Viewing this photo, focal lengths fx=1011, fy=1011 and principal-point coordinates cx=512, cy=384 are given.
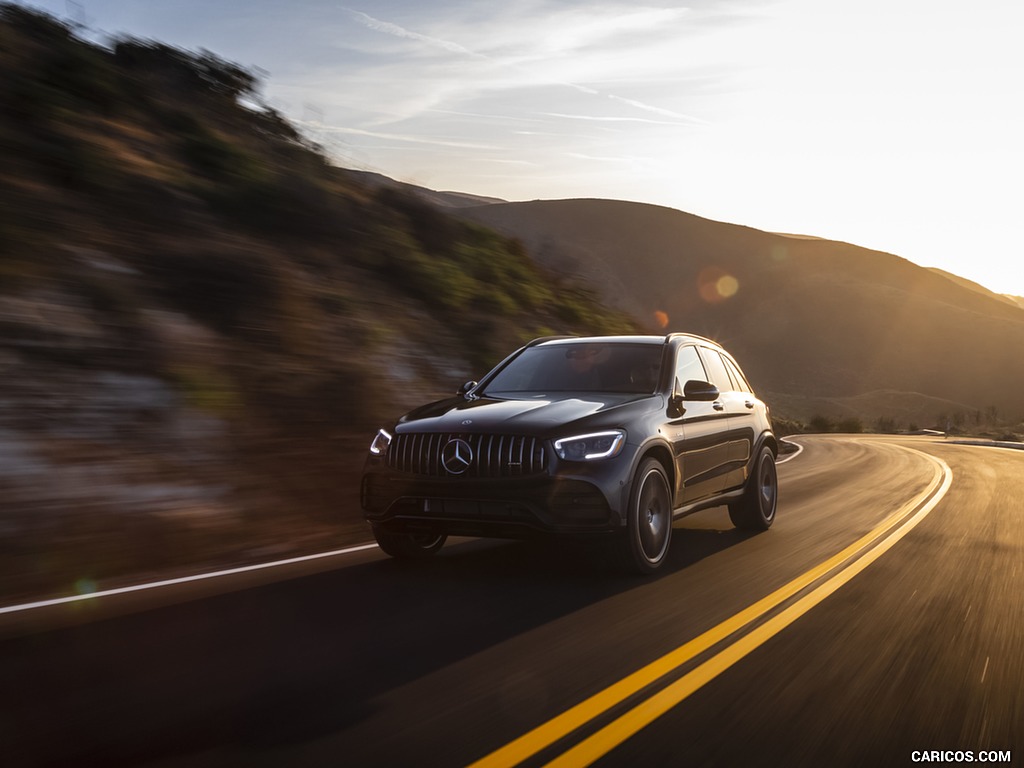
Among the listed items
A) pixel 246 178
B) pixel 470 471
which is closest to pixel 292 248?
pixel 246 178

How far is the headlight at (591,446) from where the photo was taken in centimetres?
670

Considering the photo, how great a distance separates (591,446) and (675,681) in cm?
236

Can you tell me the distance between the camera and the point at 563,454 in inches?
263

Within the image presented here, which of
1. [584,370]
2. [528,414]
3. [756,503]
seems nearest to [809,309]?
[756,503]

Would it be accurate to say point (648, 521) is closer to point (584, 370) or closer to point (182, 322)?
point (584, 370)

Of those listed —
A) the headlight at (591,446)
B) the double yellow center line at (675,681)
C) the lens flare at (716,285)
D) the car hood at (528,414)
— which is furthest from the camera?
the lens flare at (716,285)

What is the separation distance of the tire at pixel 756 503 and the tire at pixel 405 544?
332 cm

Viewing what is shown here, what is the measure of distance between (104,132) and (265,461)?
645cm

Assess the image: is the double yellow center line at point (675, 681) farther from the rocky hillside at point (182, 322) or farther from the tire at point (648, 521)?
the rocky hillside at point (182, 322)

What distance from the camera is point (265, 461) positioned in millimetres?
9852

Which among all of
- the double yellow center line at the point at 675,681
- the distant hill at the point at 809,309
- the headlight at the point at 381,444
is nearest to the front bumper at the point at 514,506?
the headlight at the point at 381,444

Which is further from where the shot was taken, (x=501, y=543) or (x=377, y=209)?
(x=377, y=209)

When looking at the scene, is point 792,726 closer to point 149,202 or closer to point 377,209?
point 149,202

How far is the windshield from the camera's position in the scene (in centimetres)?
818
